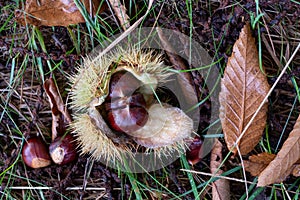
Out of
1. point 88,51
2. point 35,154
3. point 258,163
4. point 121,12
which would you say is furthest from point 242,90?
point 35,154

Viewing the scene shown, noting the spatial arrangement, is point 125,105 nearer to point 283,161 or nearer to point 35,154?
point 35,154

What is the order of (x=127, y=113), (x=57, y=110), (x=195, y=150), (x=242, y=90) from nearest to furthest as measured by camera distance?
(x=127, y=113) < (x=242, y=90) < (x=195, y=150) < (x=57, y=110)

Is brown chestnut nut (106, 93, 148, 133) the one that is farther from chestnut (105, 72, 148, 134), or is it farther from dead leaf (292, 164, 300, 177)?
dead leaf (292, 164, 300, 177)

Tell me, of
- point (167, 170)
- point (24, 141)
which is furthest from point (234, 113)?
A: point (24, 141)

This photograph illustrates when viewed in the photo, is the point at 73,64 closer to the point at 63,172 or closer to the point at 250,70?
the point at 63,172

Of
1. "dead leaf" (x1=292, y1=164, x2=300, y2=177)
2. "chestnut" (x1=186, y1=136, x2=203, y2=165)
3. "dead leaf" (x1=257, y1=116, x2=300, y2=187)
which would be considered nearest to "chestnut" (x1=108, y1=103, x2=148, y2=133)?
"chestnut" (x1=186, y1=136, x2=203, y2=165)
